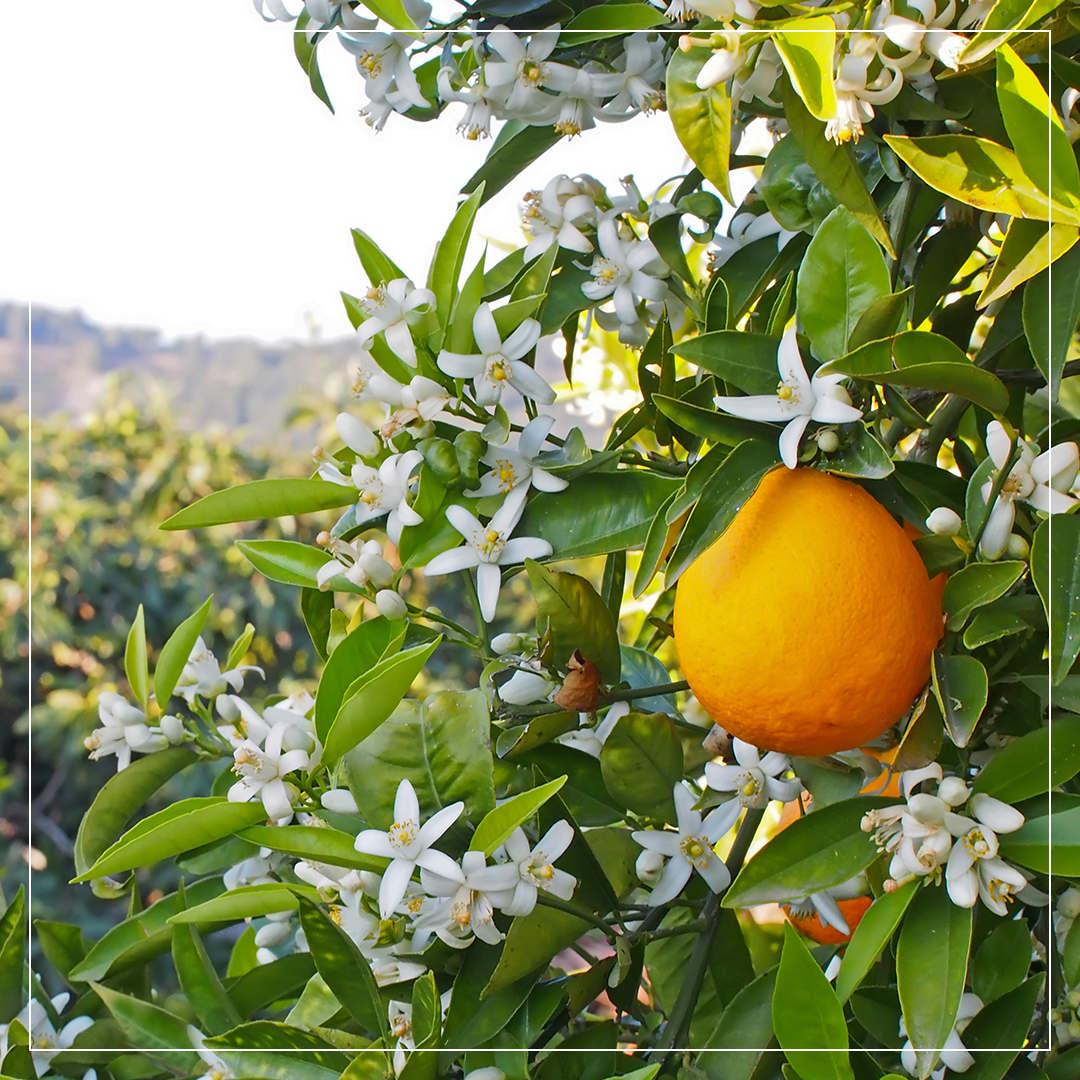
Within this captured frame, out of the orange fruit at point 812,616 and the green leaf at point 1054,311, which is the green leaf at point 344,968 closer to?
the orange fruit at point 812,616

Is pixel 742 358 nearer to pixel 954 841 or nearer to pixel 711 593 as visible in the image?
pixel 711 593

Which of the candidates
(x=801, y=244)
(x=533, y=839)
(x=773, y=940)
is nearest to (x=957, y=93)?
(x=801, y=244)

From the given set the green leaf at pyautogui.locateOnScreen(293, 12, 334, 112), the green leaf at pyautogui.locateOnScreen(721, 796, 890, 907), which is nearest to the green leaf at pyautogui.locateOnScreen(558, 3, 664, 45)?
the green leaf at pyautogui.locateOnScreen(293, 12, 334, 112)

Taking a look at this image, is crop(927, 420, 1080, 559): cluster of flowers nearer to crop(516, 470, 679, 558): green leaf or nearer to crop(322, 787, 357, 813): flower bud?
crop(516, 470, 679, 558): green leaf

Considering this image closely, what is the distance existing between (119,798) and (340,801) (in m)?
0.19

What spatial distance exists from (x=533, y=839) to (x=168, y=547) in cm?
150

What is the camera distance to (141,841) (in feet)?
1.46

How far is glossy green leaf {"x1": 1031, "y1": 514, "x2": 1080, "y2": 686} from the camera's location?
39 cm

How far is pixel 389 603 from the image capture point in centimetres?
49

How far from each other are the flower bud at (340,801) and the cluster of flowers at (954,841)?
8.4 inches

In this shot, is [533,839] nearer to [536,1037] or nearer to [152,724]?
[536,1037]

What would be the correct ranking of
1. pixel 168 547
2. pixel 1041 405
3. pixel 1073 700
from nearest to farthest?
pixel 1073 700, pixel 1041 405, pixel 168 547

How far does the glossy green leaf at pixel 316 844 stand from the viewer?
42 centimetres

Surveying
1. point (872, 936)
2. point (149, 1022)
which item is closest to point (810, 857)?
point (872, 936)
